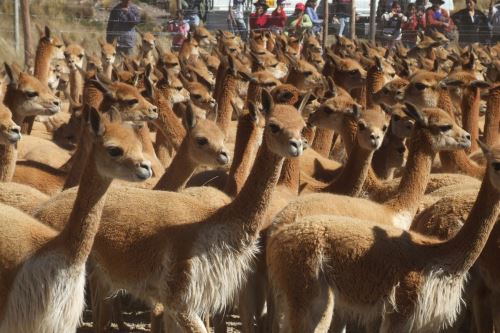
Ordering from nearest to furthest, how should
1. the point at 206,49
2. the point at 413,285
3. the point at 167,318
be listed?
1. the point at 413,285
2. the point at 167,318
3. the point at 206,49

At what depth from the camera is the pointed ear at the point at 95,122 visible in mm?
5633

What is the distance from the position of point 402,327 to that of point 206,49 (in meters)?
12.4

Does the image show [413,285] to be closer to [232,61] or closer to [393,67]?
[232,61]

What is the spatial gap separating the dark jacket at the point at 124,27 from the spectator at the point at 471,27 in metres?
6.81

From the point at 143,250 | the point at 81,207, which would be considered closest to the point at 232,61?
the point at 143,250

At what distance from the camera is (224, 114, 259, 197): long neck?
7.86 m

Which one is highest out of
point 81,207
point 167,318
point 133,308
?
point 81,207

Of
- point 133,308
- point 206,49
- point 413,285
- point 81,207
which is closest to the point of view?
point 81,207

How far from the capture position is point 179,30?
2086 centimetres

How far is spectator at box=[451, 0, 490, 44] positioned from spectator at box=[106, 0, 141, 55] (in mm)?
6806

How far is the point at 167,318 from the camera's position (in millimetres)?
6410

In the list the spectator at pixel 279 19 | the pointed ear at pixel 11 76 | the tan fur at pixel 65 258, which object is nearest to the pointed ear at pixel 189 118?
the pointed ear at pixel 11 76

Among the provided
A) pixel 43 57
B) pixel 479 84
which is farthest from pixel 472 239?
pixel 43 57

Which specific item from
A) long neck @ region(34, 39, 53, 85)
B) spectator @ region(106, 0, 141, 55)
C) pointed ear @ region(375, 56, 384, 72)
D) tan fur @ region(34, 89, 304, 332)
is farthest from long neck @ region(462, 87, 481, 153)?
spectator @ region(106, 0, 141, 55)
